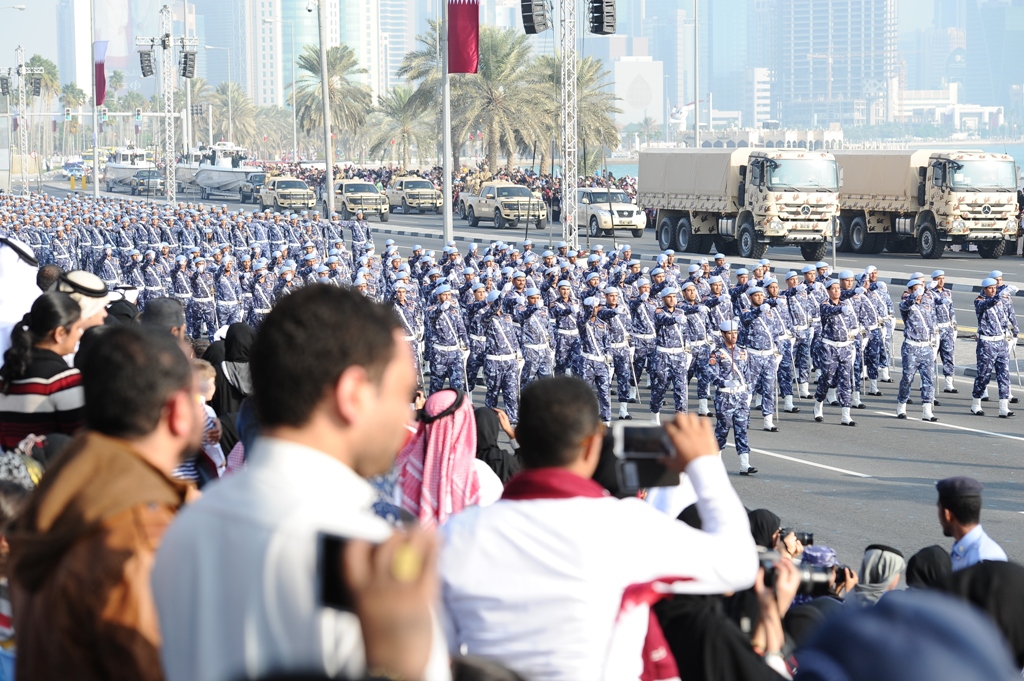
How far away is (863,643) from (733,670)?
84.7 inches

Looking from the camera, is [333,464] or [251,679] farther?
[333,464]

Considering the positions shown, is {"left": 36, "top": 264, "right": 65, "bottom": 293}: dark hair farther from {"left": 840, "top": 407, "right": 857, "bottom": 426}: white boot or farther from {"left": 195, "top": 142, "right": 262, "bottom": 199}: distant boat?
{"left": 195, "top": 142, "right": 262, "bottom": 199}: distant boat

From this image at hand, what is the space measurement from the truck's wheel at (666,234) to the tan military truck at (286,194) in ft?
68.0

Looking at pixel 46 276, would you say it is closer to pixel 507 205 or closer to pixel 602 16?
pixel 602 16

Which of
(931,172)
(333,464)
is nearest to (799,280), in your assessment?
(931,172)

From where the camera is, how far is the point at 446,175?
28.9m

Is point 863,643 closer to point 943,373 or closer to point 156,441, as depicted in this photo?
point 156,441

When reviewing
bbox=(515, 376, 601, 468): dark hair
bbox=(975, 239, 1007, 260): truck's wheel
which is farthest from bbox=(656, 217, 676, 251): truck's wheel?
bbox=(515, 376, 601, 468): dark hair

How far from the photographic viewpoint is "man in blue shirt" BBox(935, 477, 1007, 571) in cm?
580

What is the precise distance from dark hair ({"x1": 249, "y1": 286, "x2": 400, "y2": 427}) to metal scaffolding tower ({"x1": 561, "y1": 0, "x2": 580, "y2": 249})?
2494cm

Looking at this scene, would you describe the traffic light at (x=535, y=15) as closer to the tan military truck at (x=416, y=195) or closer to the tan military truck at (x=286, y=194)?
the tan military truck at (x=286, y=194)

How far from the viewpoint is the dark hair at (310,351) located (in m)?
2.37

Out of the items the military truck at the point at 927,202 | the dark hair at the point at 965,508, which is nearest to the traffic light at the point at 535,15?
the military truck at the point at 927,202

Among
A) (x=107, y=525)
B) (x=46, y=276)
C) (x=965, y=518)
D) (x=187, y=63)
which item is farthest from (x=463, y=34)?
(x=187, y=63)
